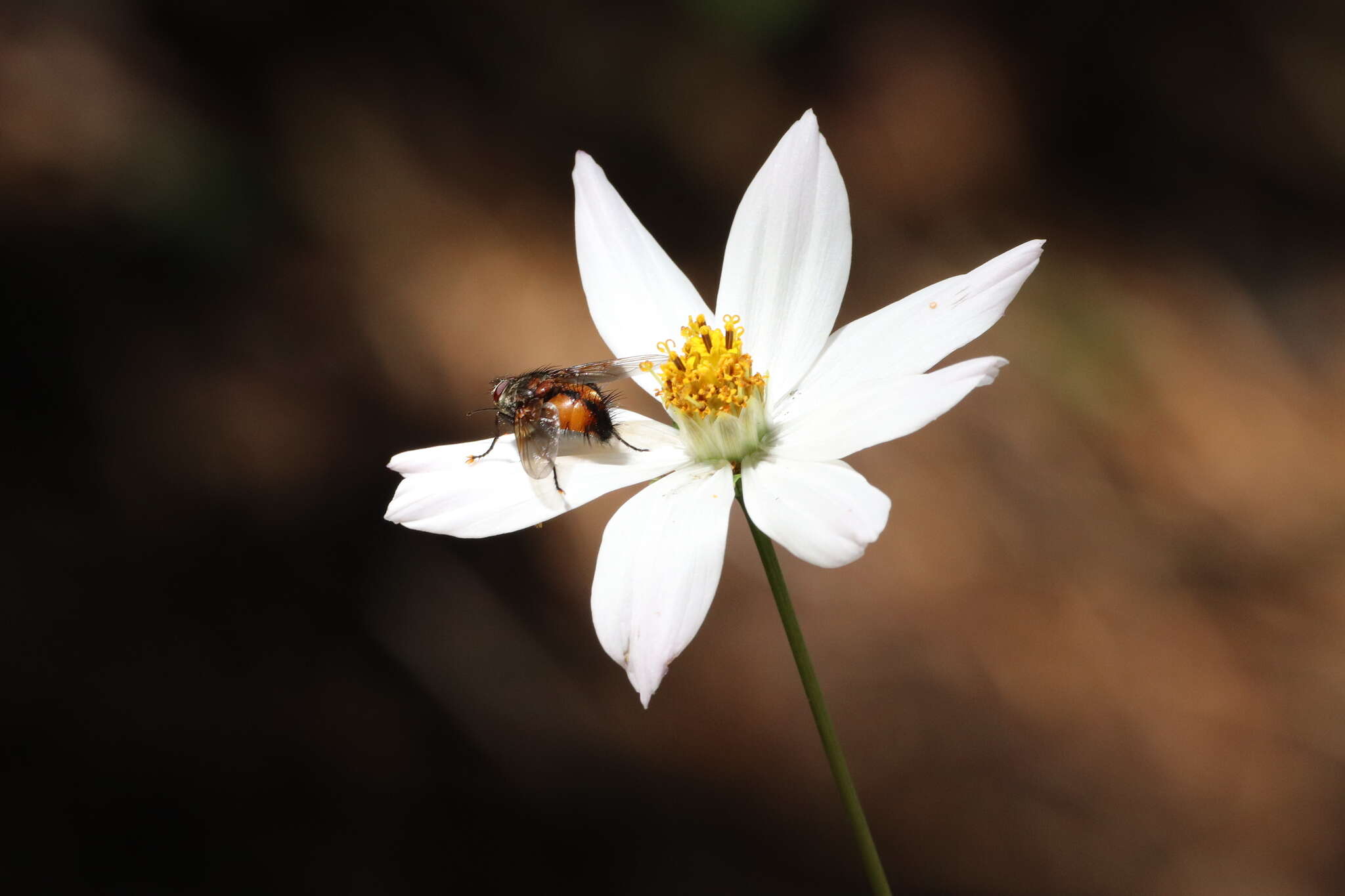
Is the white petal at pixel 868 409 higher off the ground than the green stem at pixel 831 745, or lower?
higher

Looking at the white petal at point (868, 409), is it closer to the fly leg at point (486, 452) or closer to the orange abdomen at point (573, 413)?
the orange abdomen at point (573, 413)

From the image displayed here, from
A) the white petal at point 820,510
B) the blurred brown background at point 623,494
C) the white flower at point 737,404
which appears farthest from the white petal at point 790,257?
the blurred brown background at point 623,494

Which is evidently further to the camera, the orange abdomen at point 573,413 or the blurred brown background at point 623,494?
the blurred brown background at point 623,494

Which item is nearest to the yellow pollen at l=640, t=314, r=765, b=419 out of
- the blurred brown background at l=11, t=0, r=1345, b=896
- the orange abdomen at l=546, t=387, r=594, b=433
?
the orange abdomen at l=546, t=387, r=594, b=433

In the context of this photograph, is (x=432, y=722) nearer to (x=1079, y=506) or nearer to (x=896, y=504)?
(x=896, y=504)

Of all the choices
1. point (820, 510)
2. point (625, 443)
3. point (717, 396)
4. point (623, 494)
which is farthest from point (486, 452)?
point (623, 494)

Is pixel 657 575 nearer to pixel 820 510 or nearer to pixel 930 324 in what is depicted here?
pixel 820 510

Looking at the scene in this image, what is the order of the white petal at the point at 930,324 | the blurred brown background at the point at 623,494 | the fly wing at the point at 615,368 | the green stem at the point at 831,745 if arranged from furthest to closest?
the blurred brown background at the point at 623,494 < the fly wing at the point at 615,368 < the white petal at the point at 930,324 < the green stem at the point at 831,745
